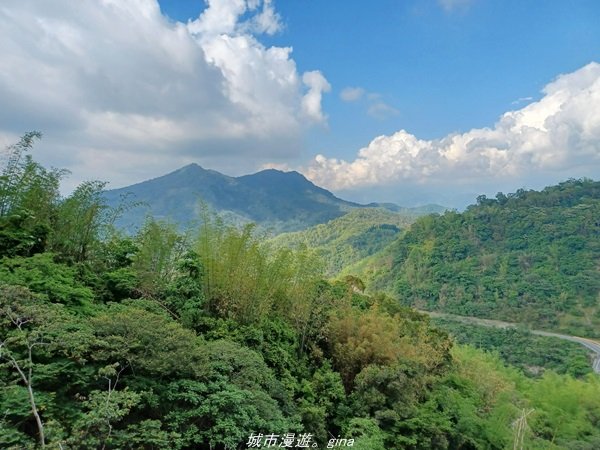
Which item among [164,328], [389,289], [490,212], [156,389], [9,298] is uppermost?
[490,212]

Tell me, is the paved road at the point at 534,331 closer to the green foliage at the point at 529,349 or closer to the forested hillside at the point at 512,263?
the green foliage at the point at 529,349

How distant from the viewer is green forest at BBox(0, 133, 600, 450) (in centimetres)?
460

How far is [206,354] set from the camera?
585cm

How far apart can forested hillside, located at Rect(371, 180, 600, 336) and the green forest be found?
27.1m

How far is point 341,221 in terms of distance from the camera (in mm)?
92375

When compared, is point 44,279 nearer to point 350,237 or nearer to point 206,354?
point 206,354

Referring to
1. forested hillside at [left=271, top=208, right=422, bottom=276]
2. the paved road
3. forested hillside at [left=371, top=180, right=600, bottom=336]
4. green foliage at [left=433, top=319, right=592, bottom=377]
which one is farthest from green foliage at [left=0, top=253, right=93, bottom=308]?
forested hillside at [left=271, top=208, right=422, bottom=276]

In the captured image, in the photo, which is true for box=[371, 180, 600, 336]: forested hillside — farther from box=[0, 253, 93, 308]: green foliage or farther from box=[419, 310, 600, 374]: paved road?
box=[0, 253, 93, 308]: green foliage

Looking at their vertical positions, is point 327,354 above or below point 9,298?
below

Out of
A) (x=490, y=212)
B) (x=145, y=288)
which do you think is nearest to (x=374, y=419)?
(x=145, y=288)

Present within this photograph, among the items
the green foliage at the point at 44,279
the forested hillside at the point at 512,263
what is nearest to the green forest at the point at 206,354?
the green foliage at the point at 44,279

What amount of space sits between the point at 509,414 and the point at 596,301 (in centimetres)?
3611

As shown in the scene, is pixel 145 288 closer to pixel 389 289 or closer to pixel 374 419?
pixel 374 419

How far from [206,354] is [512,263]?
46.7 metres
